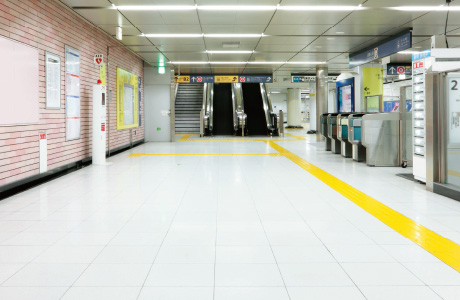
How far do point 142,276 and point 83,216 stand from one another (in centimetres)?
190

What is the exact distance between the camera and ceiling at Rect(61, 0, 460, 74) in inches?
284

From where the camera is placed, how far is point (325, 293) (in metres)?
2.34

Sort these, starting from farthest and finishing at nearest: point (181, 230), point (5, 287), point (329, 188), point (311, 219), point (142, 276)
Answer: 1. point (329, 188)
2. point (311, 219)
3. point (181, 230)
4. point (142, 276)
5. point (5, 287)

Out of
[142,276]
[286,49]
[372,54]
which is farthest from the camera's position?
[286,49]

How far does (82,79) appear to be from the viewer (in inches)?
331

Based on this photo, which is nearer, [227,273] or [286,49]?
[227,273]

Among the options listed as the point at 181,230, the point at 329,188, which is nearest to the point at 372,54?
the point at 329,188

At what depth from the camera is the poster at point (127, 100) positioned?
11289mm

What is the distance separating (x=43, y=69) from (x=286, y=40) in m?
6.22

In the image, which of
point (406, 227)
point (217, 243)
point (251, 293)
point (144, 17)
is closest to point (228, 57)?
point (144, 17)

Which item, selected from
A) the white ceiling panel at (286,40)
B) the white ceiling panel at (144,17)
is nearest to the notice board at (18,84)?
the white ceiling panel at (144,17)

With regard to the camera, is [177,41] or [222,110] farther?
[222,110]

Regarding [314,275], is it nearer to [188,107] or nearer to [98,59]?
[98,59]

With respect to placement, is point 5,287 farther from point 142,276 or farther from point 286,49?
point 286,49
